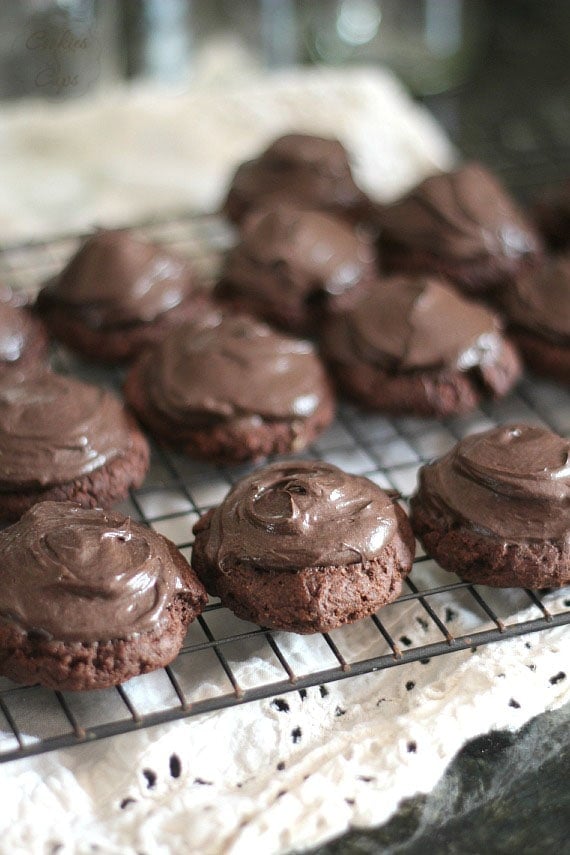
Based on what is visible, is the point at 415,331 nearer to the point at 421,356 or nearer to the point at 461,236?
the point at 421,356

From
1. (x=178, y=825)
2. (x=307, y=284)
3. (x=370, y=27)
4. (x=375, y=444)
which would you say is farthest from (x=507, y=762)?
(x=370, y=27)

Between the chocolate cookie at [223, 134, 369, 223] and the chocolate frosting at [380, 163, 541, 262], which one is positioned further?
the chocolate cookie at [223, 134, 369, 223]

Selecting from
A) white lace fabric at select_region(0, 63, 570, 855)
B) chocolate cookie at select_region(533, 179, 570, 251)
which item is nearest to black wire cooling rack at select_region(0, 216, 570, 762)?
white lace fabric at select_region(0, 63, 570, 855)

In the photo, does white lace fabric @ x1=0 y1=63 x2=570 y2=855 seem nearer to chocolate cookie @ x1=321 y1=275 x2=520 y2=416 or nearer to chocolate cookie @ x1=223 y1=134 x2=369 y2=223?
chocolate cookie @ x1=321 y1=275 x2=520 y2=416

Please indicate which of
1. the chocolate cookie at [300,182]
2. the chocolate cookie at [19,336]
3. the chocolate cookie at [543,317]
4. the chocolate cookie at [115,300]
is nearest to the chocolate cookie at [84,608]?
the chocolate cookie at [19,336]

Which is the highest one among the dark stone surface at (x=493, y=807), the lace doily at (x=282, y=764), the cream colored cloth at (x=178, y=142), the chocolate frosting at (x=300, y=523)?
the chocolate frosting at (x=300, y=523)

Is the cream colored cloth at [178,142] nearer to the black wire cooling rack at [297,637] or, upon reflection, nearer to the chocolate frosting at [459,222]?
the chocolate frosting at [459,222]
